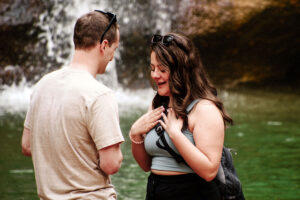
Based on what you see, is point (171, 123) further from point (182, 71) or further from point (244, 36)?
point (244, 36)

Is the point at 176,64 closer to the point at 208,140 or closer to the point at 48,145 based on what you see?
the point at 208,140

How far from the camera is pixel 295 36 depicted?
13.6m

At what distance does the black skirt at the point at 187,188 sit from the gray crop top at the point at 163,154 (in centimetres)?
5

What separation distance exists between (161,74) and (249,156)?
14.9 ft

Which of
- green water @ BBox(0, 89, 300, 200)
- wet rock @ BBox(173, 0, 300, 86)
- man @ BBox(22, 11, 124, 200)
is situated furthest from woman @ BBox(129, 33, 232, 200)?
wet rock @ BBox(173, 0, 300, 86)

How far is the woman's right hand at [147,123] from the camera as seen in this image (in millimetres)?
3248

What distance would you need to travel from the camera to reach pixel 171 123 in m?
3.13

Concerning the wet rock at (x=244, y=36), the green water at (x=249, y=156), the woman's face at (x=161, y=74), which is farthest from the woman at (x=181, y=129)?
the wet rock at (x=244, y=36)

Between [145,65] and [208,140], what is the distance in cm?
1059

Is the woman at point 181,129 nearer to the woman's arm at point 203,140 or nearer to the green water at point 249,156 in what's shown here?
the woman's arm at point 203,140

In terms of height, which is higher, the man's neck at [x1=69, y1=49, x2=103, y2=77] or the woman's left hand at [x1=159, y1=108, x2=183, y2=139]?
the man's neck at [x1=69, y1=49, x2=103, y2=77]

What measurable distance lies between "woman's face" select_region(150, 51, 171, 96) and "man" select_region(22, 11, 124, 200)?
440 millimetres

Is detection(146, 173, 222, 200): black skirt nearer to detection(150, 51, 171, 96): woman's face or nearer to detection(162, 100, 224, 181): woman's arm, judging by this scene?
detection(162, 100, 224, 181): woman's arm

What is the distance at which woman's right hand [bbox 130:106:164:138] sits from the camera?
3.25 m
